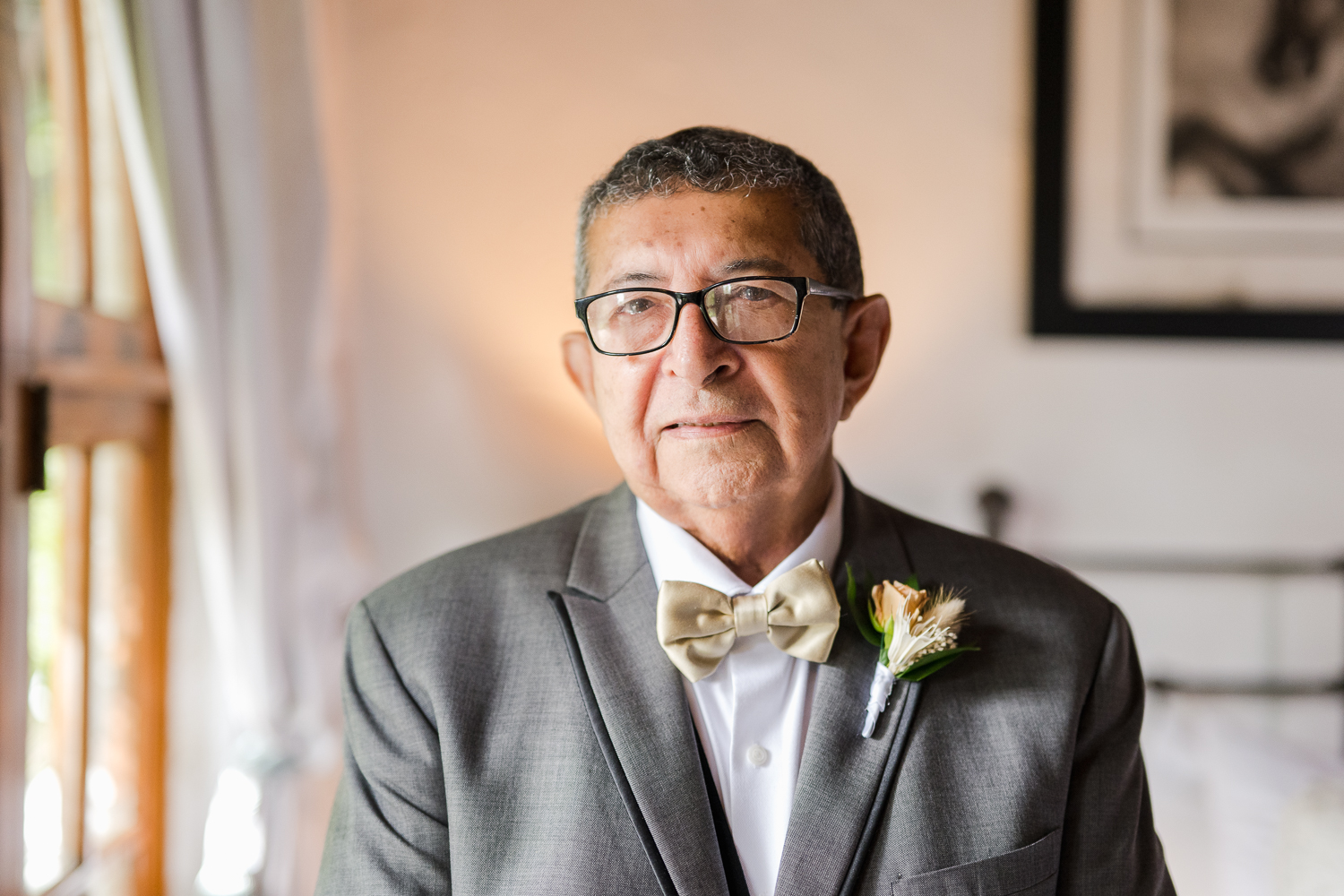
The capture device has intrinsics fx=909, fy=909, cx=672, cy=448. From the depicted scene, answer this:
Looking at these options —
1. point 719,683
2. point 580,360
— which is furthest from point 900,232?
point 719,683

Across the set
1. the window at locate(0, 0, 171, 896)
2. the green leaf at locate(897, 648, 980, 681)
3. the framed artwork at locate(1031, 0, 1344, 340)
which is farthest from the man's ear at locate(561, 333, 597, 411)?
the framed artwork at locate(1031, 0, 1344, 340)

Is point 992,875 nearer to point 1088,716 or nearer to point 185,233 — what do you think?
point 1088,716

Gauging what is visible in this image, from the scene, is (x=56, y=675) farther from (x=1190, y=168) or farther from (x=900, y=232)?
(x=1190, y=168)

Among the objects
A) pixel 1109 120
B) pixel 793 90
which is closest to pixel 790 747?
pixel 793 90

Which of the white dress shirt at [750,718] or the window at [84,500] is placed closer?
the white dress shirt at [750,718]

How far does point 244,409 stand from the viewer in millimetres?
1742

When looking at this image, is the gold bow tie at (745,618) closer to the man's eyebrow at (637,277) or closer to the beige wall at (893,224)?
the man's eyebrow at (637,277)

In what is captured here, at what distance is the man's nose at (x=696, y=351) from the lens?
1045mm

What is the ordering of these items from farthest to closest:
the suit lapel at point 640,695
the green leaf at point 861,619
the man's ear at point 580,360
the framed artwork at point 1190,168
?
the framed artwork at point 1190,168 → the man's ear at point 580,360 → the green leaf at point 861,619 → the suit lapel at point 640,695

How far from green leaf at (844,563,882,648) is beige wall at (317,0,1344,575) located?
1200 millimetres

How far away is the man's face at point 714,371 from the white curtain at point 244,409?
3.10ft

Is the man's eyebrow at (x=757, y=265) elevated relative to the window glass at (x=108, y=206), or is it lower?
lower

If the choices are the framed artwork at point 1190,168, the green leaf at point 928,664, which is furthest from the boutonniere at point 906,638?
the framed artwork at point 1190,168

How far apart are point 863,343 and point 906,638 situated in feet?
1.28
